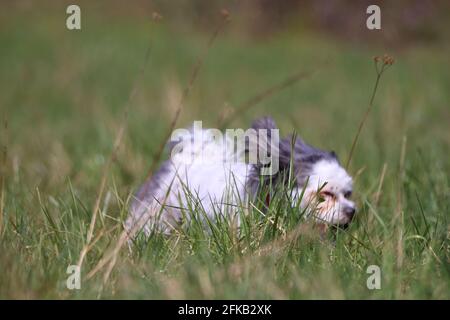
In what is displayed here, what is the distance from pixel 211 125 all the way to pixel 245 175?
11.9 feet

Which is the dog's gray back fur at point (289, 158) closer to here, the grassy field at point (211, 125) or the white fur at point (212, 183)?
the white fur at point (212, 183)

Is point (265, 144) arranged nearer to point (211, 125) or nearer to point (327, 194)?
point (327, 194)

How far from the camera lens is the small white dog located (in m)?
4.38

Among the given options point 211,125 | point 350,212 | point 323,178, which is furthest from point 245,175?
point 211,125

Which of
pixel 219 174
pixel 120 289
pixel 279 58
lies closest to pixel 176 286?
pixel 120 289

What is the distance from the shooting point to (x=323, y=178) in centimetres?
452

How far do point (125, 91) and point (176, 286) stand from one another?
9.02 m

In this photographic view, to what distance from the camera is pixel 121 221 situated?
12.1ft

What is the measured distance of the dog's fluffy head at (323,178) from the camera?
4.36 metres

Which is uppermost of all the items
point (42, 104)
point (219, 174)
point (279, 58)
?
point (279, 58)

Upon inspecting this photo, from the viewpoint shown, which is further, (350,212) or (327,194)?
(327,194)

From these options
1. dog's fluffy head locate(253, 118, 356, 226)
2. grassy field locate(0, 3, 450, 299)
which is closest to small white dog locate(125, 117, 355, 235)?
dog's fluffy head locate(253, 118, 356, 226)

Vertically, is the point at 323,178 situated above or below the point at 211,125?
below
